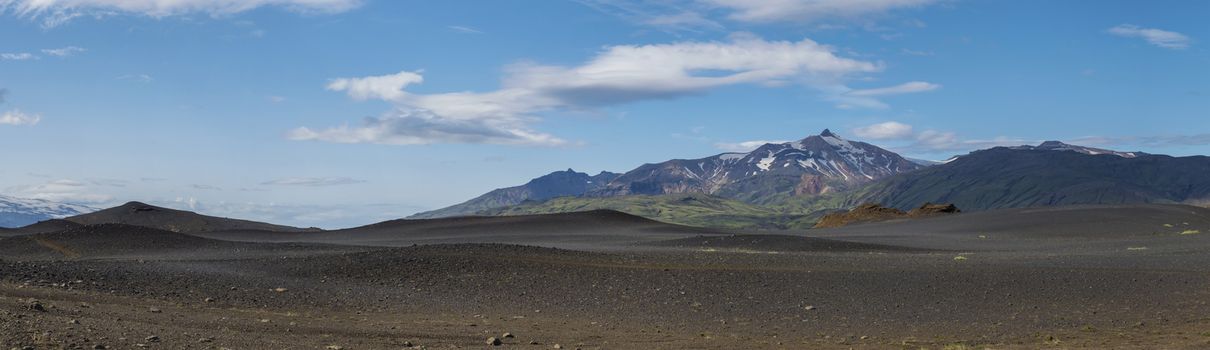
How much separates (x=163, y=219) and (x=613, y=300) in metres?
57.8

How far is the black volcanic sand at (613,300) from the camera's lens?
1510cm

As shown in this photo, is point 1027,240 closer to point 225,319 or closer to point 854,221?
point 854,221

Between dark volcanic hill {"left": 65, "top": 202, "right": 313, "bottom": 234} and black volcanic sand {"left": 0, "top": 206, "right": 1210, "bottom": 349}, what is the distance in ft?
126

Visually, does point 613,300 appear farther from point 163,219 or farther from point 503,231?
point 163,219

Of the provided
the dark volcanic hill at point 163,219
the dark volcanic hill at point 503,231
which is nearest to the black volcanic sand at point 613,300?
the dark volcanic hill at point 503,231

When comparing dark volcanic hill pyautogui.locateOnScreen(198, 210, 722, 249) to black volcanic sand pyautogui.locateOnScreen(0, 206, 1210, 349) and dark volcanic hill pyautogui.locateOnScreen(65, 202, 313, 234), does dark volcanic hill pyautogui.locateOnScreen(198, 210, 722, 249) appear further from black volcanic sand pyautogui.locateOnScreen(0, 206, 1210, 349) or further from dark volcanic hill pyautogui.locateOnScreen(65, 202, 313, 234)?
black volcanic sand pyautogui.locateOnScreen(0, 206, 1210, 349)

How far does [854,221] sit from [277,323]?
6372 cm

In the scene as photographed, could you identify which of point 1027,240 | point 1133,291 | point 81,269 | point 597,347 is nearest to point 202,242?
point 81,269

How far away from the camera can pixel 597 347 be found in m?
14.9

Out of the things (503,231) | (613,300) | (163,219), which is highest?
(163,219)

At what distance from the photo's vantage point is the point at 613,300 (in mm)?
21438

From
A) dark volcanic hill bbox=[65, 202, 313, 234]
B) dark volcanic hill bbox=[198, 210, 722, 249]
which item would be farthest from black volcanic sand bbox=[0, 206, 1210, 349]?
dark volcanic hill bbox=[65, 202, 313, 234]

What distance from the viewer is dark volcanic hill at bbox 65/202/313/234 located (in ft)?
220

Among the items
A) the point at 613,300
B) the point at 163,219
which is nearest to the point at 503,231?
the point at 163,219
